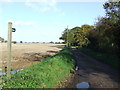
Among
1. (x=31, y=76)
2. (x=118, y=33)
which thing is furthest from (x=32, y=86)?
(x=118, y=33)

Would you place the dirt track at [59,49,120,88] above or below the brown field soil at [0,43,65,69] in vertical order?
above

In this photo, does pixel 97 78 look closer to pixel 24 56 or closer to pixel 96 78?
pixel 96 78

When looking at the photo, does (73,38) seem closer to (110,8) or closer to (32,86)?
(110,8)

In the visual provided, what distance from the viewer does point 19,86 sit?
6297 millimetres

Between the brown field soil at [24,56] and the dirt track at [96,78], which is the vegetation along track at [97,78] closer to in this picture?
the dirt track at [96,78]

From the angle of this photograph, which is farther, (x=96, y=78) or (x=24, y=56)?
(x=24, y=56)

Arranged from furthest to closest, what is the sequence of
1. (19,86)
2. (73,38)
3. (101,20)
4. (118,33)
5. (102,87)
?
1. (73,38)
2. (101,20)
3. (118,33)
4. (102,87)
5. (19,86)

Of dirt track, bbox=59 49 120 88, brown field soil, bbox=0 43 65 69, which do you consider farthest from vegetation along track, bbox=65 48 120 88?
brown field soil, bbox=0 43 65 69

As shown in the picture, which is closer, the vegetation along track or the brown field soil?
the vegetation along track

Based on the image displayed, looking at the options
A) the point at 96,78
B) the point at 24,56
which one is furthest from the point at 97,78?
the point at 24,56

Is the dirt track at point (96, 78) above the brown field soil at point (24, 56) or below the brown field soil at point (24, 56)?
above

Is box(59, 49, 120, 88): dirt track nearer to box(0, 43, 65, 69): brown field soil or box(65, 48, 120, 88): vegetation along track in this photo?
box(65, 48, 120, 88): vegetation along track

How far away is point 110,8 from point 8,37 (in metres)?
25.2

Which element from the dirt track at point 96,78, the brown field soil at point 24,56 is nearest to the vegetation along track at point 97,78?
the dirt track at point 96,78
